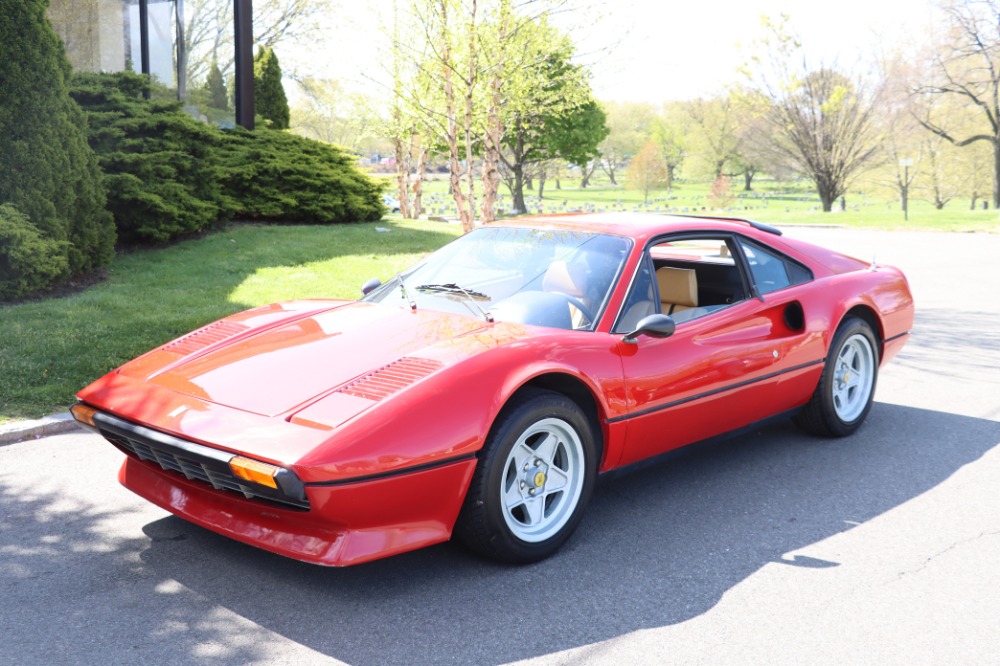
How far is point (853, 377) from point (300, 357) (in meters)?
3.44

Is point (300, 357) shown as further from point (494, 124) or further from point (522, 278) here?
point (494, 124)

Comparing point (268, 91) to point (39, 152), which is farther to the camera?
point (268, 91)

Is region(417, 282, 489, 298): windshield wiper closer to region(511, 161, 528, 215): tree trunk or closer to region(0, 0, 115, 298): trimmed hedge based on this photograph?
region(0, 0, 115, 298): trimmed hedge

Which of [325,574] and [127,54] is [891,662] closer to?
[325,574]

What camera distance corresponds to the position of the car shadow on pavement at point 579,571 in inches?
113

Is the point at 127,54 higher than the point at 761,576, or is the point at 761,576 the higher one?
the point at 127,54

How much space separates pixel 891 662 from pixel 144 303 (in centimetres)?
707

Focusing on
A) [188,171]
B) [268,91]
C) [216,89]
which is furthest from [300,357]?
[268,91]

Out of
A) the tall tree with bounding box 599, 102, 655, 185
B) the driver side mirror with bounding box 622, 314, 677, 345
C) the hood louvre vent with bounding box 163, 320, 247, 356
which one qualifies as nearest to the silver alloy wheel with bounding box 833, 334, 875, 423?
the driver side mirror with bounding box 622, 314, 677, 345

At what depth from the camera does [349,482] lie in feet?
9.23

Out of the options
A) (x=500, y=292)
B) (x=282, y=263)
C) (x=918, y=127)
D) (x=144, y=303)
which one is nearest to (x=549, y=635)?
(x=500, y=292)

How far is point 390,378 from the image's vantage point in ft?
10.5

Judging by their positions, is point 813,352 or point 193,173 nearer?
point 813,352

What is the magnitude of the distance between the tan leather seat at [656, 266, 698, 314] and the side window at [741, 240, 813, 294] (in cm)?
32
